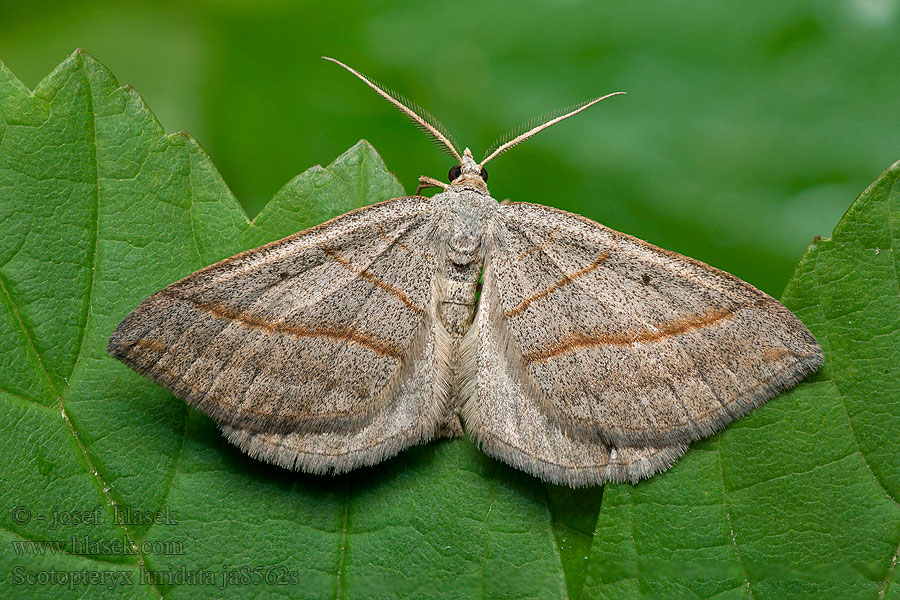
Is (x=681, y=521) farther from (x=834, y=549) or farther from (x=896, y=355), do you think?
(x=896, y=355)

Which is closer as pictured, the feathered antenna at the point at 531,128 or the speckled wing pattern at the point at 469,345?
the speckled wing pattern at the point at 469,345

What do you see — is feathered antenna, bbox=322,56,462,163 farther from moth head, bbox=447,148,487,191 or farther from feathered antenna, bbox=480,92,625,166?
feathered antenna, bbox=480,92,625,166

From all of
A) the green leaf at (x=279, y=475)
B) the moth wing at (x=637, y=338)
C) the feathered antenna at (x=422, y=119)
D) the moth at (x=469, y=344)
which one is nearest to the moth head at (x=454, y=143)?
the feathered antenna at (x=422, y=119)

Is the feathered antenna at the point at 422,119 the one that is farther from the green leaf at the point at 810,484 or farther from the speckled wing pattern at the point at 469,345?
the green leaf at the point at 810,484

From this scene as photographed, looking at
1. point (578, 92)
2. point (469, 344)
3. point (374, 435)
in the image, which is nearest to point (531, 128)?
point (578, 92)

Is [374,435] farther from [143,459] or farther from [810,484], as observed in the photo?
[810,484]

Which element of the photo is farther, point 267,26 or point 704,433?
point 267,26

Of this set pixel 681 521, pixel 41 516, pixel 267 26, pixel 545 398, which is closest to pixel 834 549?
pixel 681 521
